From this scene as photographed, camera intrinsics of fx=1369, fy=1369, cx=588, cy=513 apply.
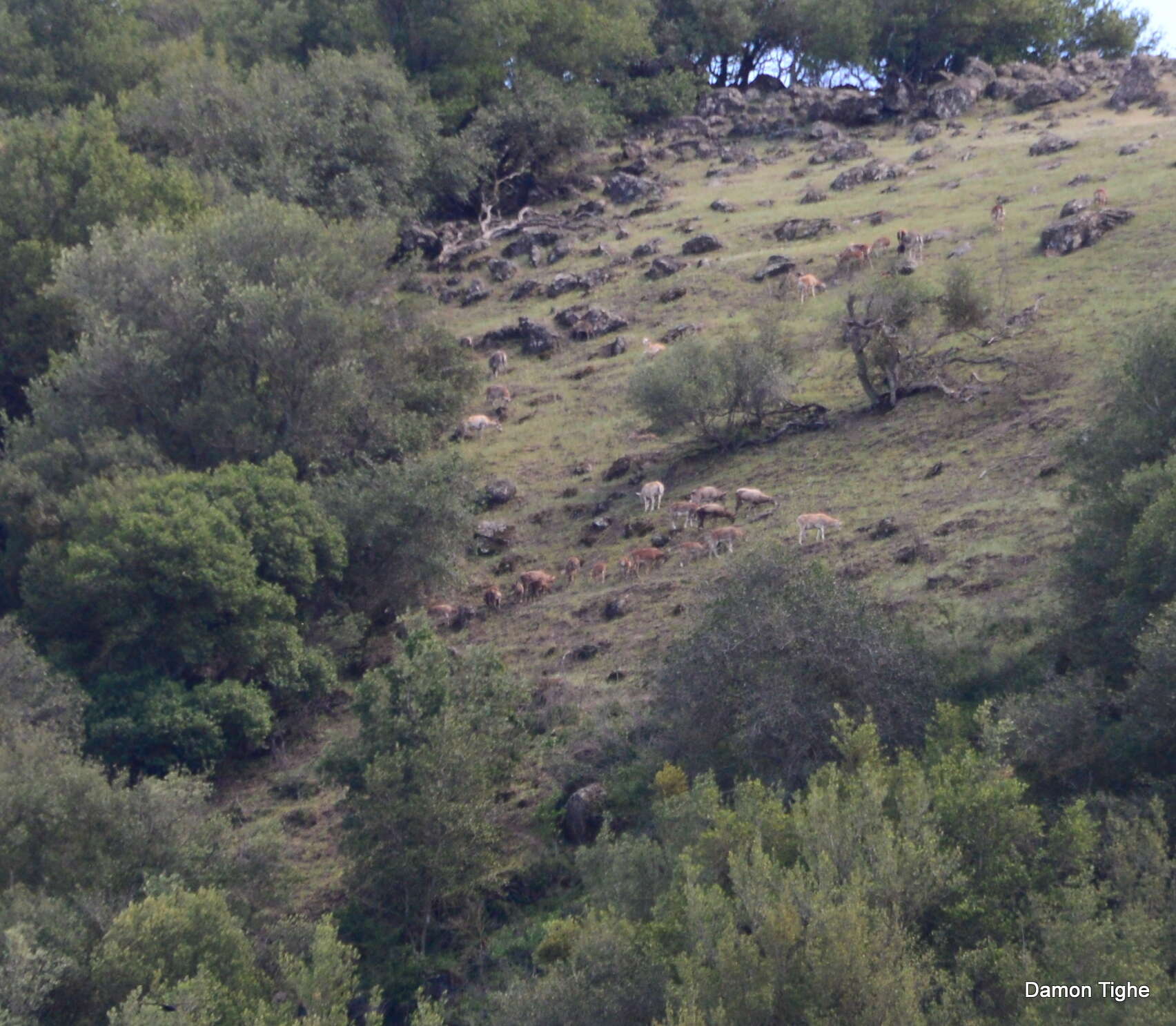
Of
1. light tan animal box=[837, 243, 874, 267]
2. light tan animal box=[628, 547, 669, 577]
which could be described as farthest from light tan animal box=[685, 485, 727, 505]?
light tan animal box=[837, 243, 874, 267]

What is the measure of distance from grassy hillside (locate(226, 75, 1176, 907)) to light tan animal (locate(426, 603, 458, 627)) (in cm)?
56

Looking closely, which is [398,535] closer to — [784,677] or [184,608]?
[184,608]

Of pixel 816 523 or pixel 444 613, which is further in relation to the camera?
pixel 444 613

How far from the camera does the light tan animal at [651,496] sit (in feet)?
93.8

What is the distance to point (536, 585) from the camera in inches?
1052

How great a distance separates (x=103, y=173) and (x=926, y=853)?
35.0m

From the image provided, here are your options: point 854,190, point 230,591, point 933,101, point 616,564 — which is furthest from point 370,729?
point 933,101

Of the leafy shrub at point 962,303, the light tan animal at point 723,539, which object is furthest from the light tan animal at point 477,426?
the leafy shrub at point 962,303

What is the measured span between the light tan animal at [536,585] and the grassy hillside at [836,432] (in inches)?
14.1

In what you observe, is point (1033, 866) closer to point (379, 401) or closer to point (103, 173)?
point (379, 401)

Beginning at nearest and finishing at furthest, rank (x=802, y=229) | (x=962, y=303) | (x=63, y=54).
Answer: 1. (x=962, y=303)
2. (x=802, y=229)
3. (x=63, y=54)

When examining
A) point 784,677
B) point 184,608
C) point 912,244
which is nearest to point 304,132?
point 912,244

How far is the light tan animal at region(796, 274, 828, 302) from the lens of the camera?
36.9m

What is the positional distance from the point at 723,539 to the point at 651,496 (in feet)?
10.9
